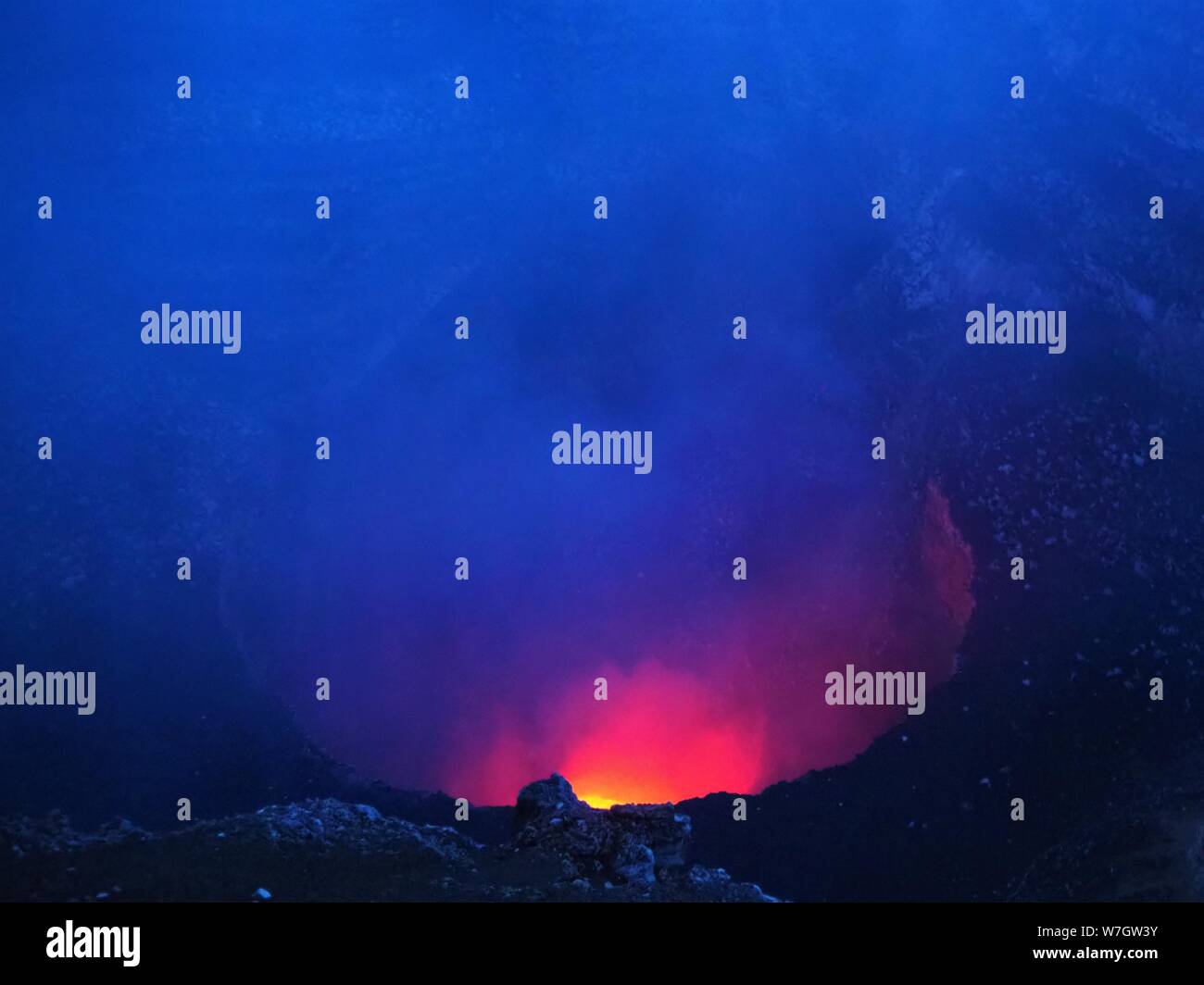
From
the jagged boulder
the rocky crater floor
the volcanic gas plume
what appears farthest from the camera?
the volcanic gas plume

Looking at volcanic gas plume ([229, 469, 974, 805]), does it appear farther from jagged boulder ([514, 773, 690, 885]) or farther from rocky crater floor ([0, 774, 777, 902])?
rocky crater floor ([0, 774, 777, 902])

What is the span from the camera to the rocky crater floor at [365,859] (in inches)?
382

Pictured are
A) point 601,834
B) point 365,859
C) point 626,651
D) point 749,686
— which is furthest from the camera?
point 626,651

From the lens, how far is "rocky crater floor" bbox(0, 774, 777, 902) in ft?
31.8

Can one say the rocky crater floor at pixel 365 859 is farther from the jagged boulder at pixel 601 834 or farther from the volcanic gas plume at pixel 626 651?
the volcanic gas plume at pixel 626 651

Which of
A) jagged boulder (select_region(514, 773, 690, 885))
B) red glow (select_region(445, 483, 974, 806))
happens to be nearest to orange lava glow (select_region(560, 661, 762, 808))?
red glow (select_region(445, 483, 974, 806))

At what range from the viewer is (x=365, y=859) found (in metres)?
10.3

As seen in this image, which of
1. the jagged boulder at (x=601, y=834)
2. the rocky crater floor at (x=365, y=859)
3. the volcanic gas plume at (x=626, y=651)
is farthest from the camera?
the volcanic gas plume at (x=626, y=651)

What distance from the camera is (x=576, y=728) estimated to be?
47.1 feet

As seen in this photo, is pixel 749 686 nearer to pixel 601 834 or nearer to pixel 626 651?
pixel 626 651

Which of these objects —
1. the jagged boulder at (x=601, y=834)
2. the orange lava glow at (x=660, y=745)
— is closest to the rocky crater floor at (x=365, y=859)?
the jagged boulder at (x=601, y=834)

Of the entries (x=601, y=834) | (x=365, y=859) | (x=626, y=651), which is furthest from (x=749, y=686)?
(x=365, y=859)

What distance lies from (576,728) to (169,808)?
5.03m

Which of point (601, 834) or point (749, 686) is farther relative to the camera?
point (749, 686)
